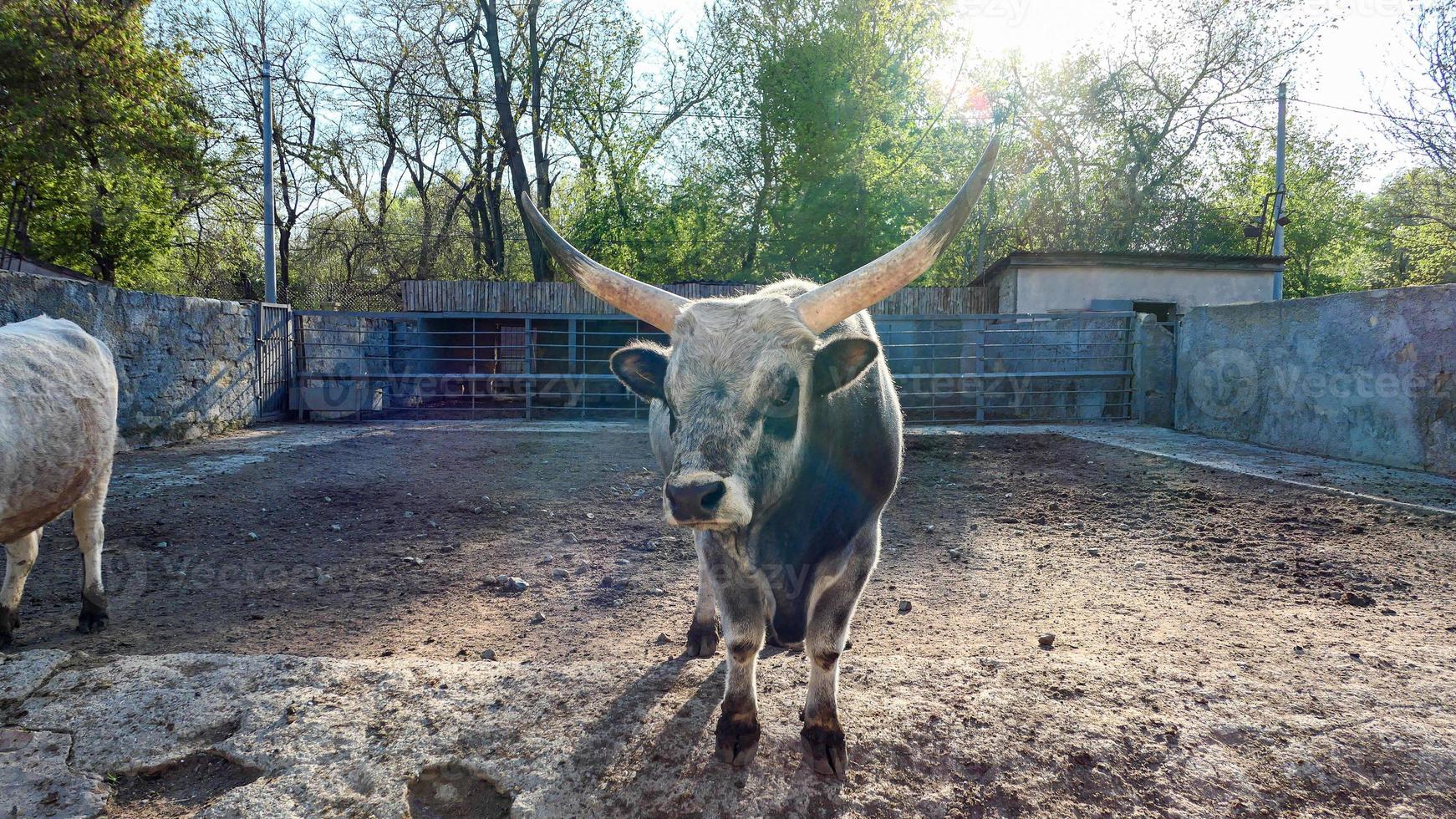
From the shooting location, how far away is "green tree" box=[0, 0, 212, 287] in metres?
12.0

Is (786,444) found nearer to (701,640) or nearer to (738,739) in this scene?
(738,739)

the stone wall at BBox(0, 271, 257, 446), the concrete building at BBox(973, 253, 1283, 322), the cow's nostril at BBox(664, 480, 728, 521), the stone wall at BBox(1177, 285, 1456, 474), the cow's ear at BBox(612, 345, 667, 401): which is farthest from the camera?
the concrete building at BBox(973, 253, 1283, 322)

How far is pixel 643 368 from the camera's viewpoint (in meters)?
2.55

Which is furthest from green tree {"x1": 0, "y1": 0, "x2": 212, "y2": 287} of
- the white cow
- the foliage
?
the white cow

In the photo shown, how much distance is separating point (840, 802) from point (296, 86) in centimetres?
2575

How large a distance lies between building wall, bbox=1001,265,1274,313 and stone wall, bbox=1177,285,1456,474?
10.8ft

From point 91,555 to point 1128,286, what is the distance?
1420cm

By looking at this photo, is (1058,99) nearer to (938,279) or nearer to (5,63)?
(938,279)

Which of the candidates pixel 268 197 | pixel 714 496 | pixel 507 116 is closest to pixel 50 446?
pixel 714 496

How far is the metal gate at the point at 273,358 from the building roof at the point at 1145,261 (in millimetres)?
11464

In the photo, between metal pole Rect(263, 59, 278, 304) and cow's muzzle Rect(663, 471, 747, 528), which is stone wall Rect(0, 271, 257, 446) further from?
cow's muzzle Rect(663, 471, 747, 528)

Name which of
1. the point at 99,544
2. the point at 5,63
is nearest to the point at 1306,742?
the point at 99,544

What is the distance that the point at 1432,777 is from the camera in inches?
83.7

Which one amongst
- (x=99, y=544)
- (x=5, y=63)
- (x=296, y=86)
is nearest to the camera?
(x=99, y=544)
